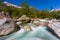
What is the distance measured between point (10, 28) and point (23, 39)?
6.82 feet

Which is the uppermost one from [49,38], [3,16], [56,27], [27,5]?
[27,5]

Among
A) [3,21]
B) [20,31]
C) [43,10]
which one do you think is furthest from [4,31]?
[43,10]

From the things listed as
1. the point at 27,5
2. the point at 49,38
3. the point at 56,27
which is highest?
the point at 27,5

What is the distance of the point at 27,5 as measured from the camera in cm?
3756

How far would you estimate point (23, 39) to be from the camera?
970cm

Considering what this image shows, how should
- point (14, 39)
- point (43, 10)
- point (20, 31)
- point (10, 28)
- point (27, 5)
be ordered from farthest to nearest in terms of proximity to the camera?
point (43, 10) < point (27, 5) < point (20, 31) < point (10, 28) < point (14, 39)

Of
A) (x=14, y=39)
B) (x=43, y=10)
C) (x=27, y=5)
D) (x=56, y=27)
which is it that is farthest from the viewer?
(x=43, y=10)

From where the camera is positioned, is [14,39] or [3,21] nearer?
[14,39]

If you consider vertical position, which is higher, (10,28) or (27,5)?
(27,5)

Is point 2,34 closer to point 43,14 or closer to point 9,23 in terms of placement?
point 9,23

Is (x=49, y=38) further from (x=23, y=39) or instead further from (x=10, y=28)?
(x=10, y=28)

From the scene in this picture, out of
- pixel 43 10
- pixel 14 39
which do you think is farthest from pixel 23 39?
pixel 43 10

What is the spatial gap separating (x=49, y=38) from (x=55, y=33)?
1.99ft

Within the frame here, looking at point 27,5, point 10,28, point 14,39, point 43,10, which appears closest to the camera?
point 14,39
